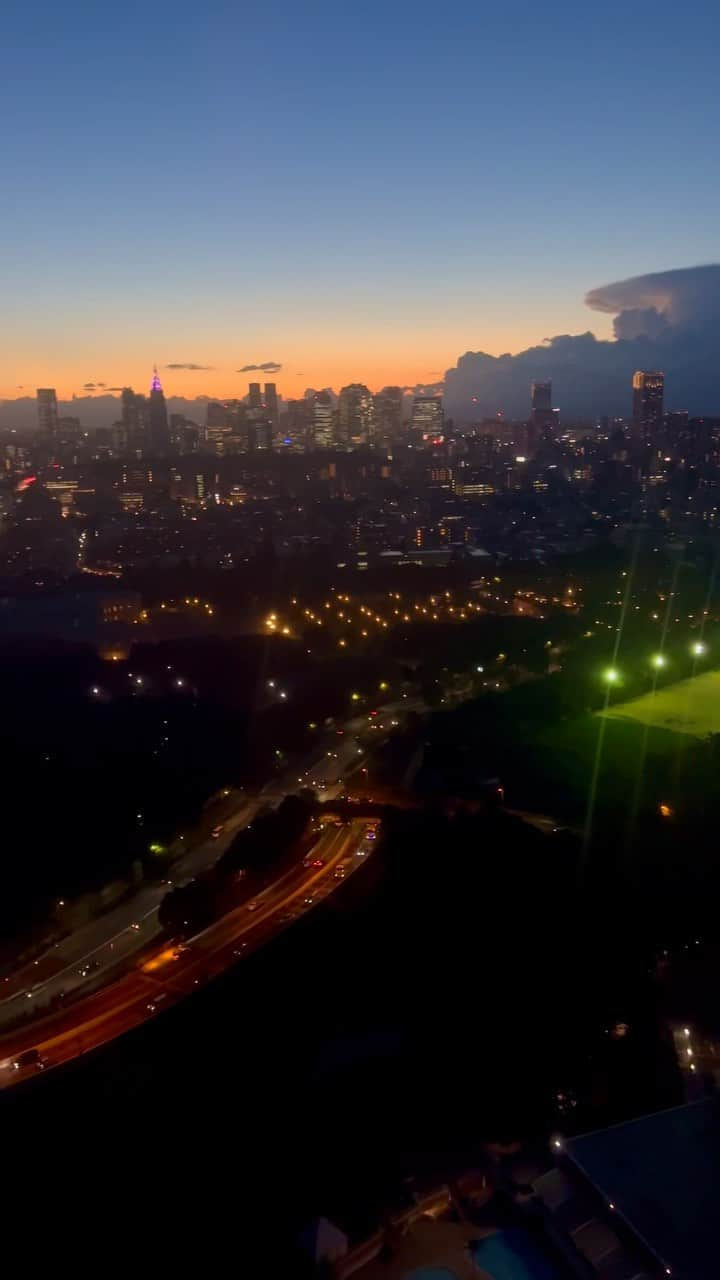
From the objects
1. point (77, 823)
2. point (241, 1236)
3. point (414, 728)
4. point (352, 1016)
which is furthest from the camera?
point (414, 728)

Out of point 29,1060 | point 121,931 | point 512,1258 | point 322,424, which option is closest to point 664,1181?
point 512,1258

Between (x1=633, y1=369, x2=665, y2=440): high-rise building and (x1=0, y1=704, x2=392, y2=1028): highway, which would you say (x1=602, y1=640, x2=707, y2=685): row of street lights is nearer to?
(x1=0, y1=704, x2=392, y2=1028): highway

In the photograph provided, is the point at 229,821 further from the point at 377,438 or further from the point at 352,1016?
the point at 377,438

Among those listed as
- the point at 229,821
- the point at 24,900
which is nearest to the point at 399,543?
the point at 229,821

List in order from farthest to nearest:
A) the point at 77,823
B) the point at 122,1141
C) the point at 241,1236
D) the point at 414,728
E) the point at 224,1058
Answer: the point at 414,728 → the point at 77,823 → the point at 224,1058 → the point at 122,1141 → the point at 241,1236

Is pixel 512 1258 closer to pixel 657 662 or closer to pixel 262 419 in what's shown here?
pixel 657 662
